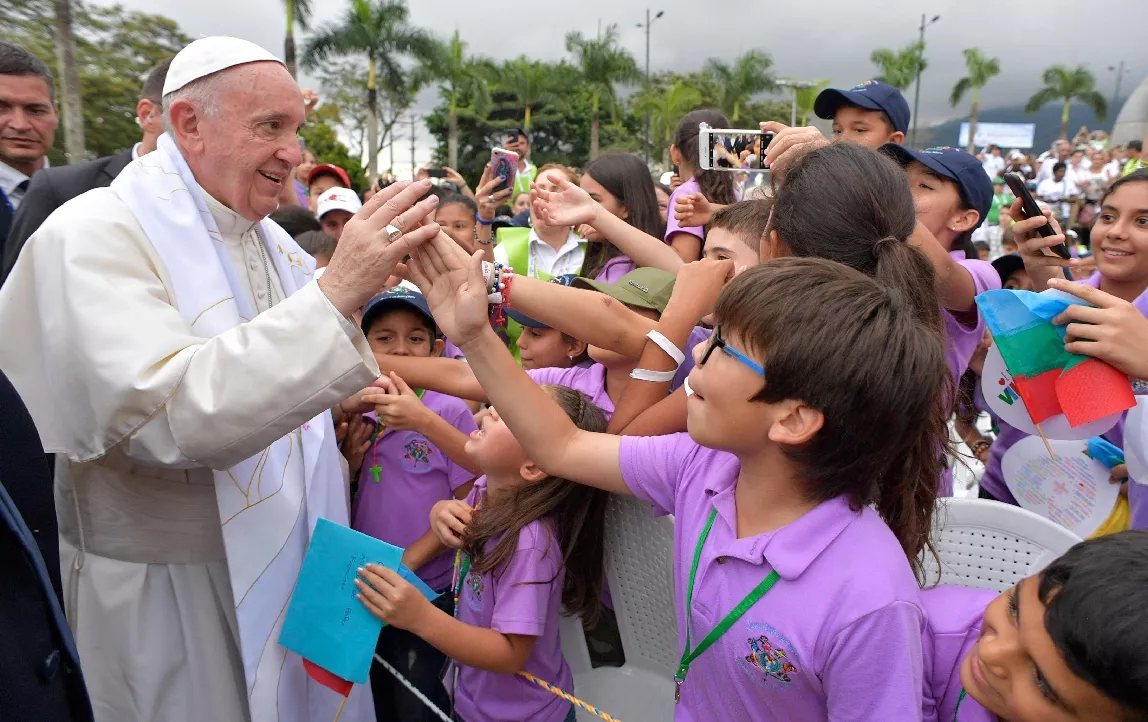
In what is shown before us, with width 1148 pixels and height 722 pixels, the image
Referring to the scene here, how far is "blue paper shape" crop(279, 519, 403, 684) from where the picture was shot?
1963 mm

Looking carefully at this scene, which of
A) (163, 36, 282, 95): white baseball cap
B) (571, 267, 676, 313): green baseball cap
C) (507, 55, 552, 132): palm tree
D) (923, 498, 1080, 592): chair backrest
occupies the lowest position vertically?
(923, 498, 1080, 592): chair backrest

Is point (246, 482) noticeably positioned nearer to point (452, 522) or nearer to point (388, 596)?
point (388, 596)

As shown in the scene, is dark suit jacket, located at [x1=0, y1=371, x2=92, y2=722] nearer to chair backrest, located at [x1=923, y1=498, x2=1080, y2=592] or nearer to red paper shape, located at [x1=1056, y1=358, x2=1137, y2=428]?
chair backrest, located at [x1=923, y1=498, x2=1080, y2=592]

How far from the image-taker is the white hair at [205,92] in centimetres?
202

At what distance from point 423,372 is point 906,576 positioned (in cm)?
186

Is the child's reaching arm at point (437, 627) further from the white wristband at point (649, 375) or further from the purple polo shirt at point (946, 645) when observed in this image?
the purple polo shirt at point (946, 645)

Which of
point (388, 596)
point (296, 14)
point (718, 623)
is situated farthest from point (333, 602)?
point (296, 14)

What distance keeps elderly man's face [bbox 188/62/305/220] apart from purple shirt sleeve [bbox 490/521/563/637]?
119cm

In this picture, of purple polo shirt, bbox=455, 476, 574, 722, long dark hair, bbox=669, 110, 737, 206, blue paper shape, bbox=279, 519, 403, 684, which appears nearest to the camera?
blue paper shape, bbox=279, 519, 403, 684

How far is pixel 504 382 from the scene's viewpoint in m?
1.87

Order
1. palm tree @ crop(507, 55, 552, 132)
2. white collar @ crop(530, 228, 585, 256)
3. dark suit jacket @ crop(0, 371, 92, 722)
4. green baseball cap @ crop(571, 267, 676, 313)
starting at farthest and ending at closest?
palm tree @ crop(507, 55, 552, 132)
white collar @ crop(530, 228, 585, 256)
green baseball cap @ crop(571, 267, 676, 313)
dark suit jacket @ crop(0, 371, 92, 722)

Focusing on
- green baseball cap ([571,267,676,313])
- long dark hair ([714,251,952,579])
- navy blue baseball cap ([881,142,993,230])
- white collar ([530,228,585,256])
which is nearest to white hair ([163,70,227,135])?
green baseball cap ([571,267,676,313])

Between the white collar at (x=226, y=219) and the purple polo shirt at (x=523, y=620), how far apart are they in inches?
40.8

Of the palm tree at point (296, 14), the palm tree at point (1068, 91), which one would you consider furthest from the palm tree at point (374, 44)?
the palm tree at point (1068, 91)
